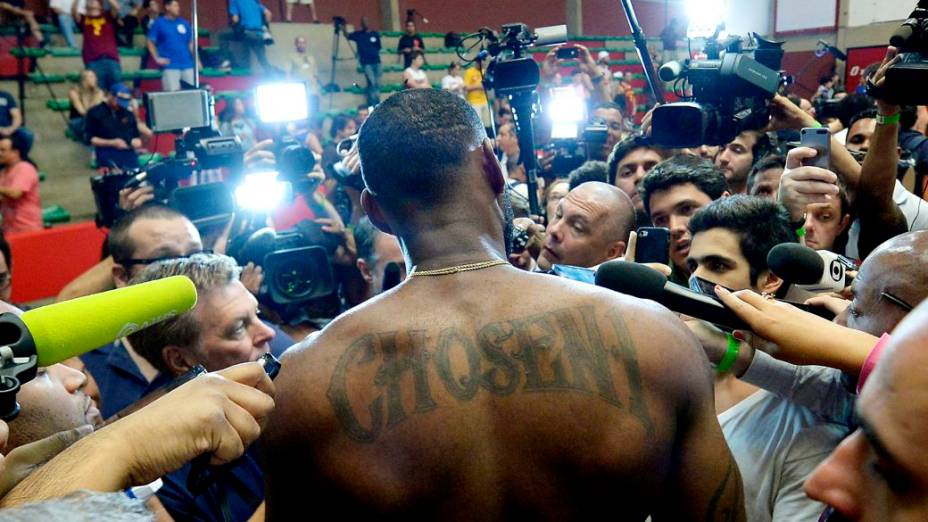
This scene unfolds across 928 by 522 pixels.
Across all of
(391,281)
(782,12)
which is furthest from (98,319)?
(782,12)

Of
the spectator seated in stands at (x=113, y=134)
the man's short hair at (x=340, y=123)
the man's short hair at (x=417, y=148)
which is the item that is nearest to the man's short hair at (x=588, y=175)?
the man's short hair at (x=417, y=148)

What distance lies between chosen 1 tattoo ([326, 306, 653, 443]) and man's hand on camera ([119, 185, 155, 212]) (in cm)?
243

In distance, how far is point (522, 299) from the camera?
1390 millimetres

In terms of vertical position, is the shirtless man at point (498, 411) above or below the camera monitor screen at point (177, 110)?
below

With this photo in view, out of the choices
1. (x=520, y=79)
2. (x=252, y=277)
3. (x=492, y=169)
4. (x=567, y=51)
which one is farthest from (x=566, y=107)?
(x=492, y=169)

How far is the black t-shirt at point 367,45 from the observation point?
12961 mm

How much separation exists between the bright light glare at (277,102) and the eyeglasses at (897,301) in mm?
3703

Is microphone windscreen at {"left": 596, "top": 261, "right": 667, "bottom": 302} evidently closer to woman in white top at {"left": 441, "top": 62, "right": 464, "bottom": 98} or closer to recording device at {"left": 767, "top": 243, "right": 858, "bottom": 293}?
recording device at {"left": 767, "top": 243, "right": 858, "bottom": 293}

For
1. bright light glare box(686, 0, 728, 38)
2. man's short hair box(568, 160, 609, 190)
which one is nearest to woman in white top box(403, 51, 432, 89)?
bright light glare box(686, 0, 728, 38)

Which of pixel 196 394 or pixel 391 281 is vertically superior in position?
pixel 196 394

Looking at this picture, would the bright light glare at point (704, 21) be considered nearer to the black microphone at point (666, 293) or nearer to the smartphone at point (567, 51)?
the smartphone at point (567, 51)

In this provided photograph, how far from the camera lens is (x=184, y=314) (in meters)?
2.13

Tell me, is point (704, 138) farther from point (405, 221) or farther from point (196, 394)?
point (196, 394)

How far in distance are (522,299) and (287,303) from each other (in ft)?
6.24
